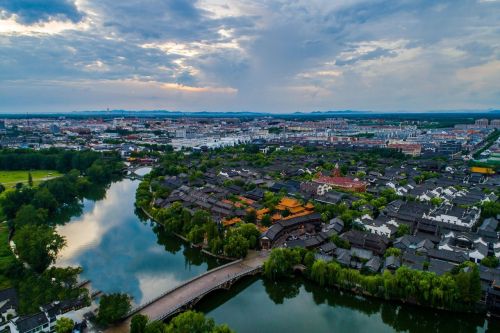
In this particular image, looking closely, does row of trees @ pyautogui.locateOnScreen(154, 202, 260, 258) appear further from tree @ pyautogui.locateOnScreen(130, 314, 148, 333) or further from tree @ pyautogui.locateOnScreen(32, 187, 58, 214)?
tree @ pyautogui.locateOnScreen(32, 187, 58, 214)

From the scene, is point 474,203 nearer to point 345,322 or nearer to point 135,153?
point 345,322

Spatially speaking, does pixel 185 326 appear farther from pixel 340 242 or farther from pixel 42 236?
pixel 42 236

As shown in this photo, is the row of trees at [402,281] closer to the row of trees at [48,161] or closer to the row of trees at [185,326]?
the row of trees at [185,326]

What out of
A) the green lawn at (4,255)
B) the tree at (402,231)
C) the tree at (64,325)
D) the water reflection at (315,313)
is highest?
the tree at (402,231)

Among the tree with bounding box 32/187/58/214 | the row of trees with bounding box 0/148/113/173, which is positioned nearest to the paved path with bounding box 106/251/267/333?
the tree with bounding box 32/187/58/214

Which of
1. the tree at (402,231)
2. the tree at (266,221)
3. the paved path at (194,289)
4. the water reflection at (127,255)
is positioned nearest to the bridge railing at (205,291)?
the paved path at (194,289)

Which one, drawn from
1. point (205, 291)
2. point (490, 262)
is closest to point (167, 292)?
point (205, 291)

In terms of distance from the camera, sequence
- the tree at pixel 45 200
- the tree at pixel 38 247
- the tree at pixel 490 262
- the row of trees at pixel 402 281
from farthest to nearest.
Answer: the tree at pixel 45 200
the tree at pixel 38 247
the tree at pixel 490 262
the row of trees at pixel 402 281
